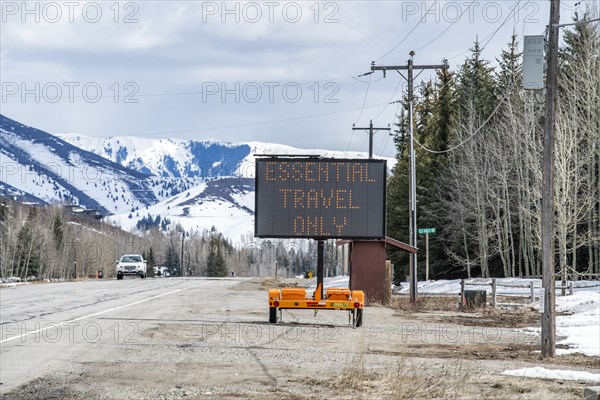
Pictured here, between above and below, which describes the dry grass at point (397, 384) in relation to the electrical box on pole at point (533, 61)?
below

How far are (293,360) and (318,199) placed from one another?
7.00m

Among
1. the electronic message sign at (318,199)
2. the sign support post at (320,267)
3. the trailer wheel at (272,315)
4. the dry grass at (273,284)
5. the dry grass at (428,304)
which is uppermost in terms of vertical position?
the electronic message sign at (318,199)

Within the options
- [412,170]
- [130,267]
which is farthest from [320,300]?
[130,267]

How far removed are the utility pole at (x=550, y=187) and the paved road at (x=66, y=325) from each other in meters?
8.10

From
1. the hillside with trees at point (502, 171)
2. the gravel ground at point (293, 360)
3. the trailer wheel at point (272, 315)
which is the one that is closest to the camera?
the gravel ground at point (293, 360)

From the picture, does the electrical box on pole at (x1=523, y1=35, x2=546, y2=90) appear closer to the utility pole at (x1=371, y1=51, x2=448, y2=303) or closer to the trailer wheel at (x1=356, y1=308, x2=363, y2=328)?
the trailer wheel at (x1=356, y1=308, x2=363, y2=328)

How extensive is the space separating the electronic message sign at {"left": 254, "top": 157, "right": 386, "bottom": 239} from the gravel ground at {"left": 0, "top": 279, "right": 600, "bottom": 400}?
2.50 metres

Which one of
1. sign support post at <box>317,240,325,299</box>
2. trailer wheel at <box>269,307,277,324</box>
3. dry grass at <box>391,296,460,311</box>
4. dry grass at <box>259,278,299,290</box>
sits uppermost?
sign support post at <box>317,240,325,299</box>

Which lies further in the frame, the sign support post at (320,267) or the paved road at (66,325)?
the sign support post at (320,267)

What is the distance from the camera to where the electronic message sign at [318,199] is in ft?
69.5

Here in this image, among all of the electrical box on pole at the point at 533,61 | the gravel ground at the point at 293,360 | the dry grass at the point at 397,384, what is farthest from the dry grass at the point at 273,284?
the dry grass at the point at 397,384

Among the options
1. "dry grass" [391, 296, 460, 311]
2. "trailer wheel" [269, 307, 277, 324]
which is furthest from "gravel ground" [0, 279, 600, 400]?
"dry grass" [391, 296, 460, 311]

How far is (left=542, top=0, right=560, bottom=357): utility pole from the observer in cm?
1675

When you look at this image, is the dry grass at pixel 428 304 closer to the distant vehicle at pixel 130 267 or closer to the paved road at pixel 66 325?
the paved road at pixel 66 325
